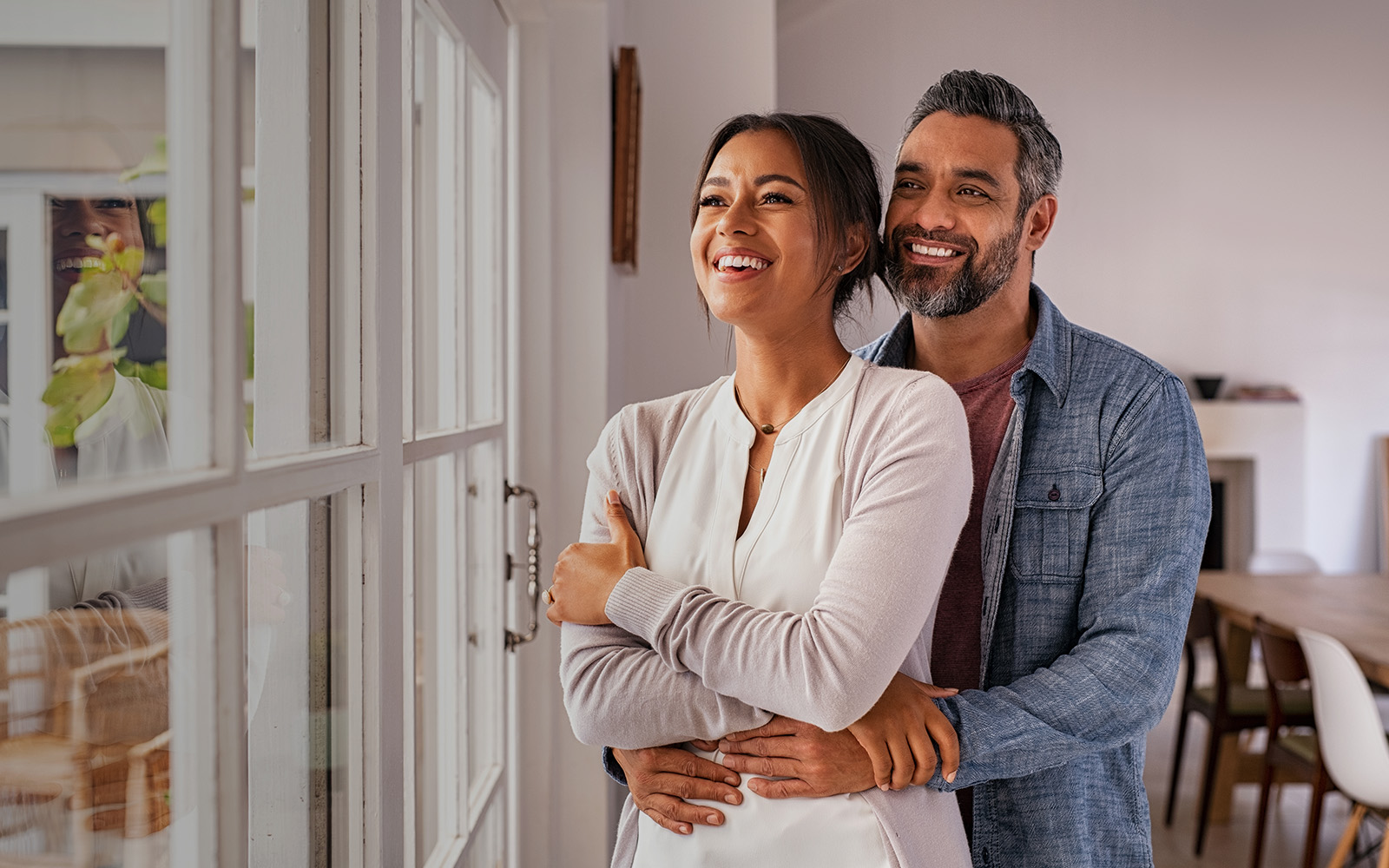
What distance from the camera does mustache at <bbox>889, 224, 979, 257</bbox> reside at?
122cm

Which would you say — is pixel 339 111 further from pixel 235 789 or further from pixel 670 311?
pixel 670 311

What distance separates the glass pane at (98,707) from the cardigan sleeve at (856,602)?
433mm

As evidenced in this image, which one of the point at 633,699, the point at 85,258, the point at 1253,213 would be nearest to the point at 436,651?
the point at 633,699

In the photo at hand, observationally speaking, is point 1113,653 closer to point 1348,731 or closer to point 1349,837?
point 1348,731

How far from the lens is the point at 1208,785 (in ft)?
11.2

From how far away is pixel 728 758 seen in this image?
0.94 m

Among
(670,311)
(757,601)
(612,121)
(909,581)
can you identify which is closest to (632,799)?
(757,601)

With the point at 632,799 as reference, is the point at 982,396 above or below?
above

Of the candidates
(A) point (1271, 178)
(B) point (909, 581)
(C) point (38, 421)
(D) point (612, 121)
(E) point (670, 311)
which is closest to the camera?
(C) point (38, 421)

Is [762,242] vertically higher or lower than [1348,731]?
higher

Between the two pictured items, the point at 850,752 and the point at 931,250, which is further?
the point at 931,250

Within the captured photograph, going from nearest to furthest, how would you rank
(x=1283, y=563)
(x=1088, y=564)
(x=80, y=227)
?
(x=80, y=227) < (x=1088, y=564) < (x=1283, y=563)

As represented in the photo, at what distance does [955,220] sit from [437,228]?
0.67 meters

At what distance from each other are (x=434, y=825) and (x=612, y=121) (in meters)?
1.39
